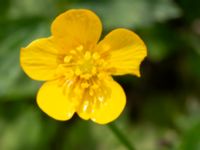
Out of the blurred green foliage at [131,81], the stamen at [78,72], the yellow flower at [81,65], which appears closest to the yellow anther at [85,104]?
the yellow flower at [81,65]

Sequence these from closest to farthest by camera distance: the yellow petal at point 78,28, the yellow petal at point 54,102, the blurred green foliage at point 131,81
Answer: the yellow petal at point 78,28, the yellow petal at point 54,102, the blurred green foliage at point 131,81

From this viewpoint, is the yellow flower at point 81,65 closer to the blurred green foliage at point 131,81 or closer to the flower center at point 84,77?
the flower center at point 84,77

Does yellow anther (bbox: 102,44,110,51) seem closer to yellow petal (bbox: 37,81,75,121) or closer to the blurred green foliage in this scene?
yellow petal (bbox: 37,81,75,121)

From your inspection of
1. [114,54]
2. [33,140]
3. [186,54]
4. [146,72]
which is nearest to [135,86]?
[146,72]

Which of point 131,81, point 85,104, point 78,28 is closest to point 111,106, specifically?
point 85,104

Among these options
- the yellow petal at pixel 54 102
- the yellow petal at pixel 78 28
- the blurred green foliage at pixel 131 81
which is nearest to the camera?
the yellow petal at pixel 78 28

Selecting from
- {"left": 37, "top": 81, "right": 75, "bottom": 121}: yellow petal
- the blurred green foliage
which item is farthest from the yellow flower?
the blurred green foliage

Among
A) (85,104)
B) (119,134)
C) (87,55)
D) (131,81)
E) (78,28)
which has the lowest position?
(131,81)

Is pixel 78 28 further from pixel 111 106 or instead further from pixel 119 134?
pixel 119 134
